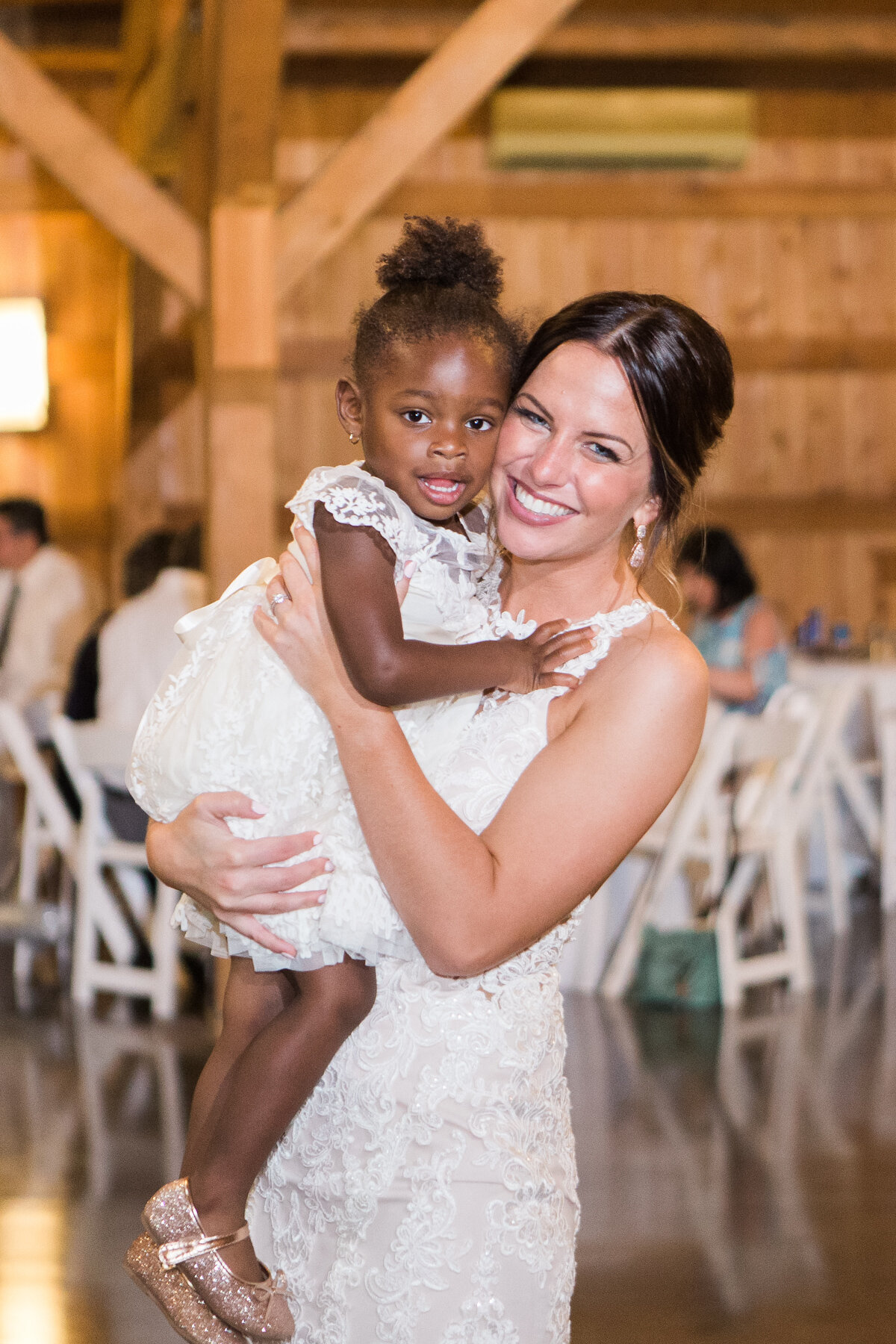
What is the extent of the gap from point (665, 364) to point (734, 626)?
166 inches

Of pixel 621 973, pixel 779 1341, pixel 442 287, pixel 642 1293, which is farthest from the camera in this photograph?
pixel 621 973

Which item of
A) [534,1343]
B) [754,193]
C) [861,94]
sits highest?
[861,94]

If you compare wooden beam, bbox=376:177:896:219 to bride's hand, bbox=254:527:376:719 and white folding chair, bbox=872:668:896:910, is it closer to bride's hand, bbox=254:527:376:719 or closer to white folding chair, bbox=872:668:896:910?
white folding chair, bbox=872:668:896:910

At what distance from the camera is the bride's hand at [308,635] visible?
4.35 feet

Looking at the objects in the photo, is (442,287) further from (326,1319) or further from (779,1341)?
(779,1341)

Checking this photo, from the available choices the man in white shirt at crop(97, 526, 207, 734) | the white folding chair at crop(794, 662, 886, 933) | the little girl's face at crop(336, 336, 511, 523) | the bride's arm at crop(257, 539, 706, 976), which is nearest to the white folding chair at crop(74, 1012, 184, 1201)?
the man in white shirt at crop(97, 526, 207, 734)

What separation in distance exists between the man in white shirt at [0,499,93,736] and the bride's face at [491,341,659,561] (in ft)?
16.7

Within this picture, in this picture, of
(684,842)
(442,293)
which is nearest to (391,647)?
(442,293)

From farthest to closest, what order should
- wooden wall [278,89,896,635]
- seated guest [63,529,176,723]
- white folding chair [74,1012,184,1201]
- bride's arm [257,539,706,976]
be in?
wooden wall [278,89,896,635] → seated guest [63,529,176,723] → white folding chair [74,1012,184,1201] → bride's arm [257,539,706,976]

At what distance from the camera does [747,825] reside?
15.8 feet

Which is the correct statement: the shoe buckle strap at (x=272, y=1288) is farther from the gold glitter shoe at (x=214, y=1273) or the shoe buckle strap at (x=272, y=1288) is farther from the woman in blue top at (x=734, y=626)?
the woman in blue top at (x=734, y=626)

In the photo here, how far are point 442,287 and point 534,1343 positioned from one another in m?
1.09

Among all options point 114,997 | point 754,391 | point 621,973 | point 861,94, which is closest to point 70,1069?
point 114,997

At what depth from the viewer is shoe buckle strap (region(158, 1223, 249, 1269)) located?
4.60 feet
